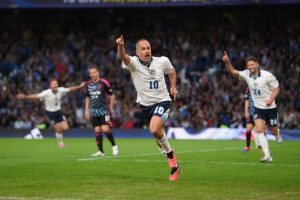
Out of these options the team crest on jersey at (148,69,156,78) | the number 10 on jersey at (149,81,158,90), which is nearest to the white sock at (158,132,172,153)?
the number 10 on jersey at (149,81,158,90)

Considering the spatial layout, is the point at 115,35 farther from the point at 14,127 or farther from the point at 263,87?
the point at 263,87

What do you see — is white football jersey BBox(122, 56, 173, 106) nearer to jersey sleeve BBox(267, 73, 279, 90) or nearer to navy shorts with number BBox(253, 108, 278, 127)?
navy shorts with number BBox(253, 108, 278, 127)

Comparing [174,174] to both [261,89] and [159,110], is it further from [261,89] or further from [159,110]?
[261,89]

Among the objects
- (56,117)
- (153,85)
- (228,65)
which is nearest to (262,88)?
(228,65)

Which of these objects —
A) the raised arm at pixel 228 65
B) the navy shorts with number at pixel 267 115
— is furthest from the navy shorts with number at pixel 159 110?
the navy shorts with number at pixel 267 115

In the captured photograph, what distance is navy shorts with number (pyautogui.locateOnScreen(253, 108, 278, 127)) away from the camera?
17922mm

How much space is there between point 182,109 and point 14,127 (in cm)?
1008

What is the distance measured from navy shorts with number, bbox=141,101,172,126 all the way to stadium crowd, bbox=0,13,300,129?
73.1 feet

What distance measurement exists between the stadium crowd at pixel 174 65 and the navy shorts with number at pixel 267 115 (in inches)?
686

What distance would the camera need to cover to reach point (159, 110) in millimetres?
13797

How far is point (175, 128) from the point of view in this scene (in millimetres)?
36312

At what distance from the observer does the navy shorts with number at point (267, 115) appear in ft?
58.8

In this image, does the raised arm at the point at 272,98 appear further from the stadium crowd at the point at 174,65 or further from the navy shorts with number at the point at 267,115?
the stadium crowd at the point at 174,65

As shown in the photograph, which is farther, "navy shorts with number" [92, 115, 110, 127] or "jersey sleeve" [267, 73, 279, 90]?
"navy shorts with number" [92, 115, 110, 127]
